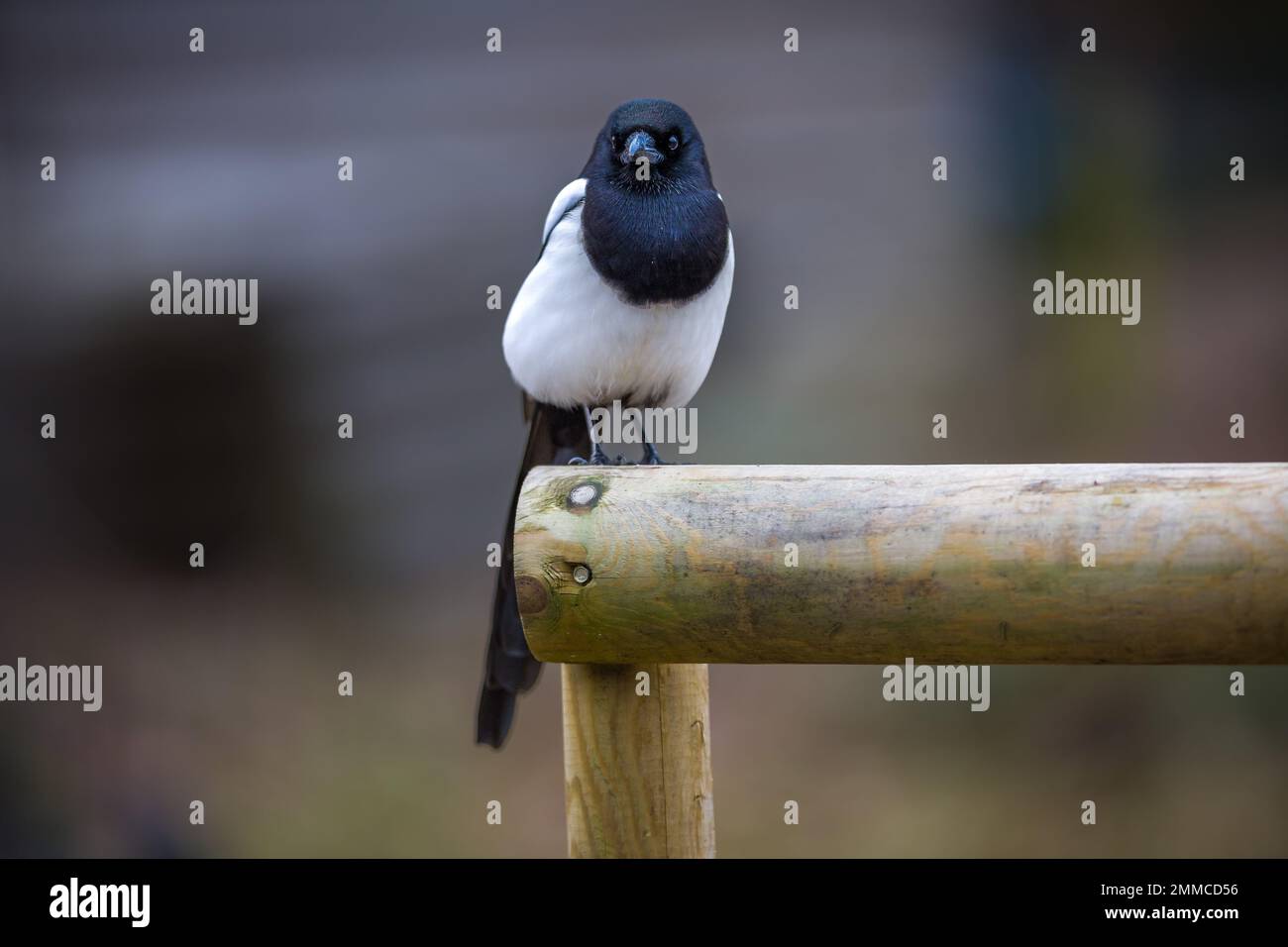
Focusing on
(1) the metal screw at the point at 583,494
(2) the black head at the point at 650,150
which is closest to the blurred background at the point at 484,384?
(2) the black head at the point at 650,150

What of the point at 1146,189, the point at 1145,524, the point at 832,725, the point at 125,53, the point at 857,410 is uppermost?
the point at 125,53

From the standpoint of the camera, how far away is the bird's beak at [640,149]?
5.30 feet

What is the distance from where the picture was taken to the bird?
5.30 ft

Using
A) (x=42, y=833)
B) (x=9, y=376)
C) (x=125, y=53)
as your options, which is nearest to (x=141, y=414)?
(x=9, y=376)

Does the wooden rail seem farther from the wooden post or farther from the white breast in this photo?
the white breast

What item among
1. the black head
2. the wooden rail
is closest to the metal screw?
the wooden rail

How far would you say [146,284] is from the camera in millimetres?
3053

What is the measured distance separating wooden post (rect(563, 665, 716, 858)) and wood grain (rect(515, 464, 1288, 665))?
12 cm

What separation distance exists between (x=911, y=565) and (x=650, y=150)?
32.1 inches

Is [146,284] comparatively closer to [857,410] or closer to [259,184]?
[259,184]

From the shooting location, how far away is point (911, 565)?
1036 mm

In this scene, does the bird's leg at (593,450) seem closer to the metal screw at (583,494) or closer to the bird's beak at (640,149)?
the bird's beak at (640,149)

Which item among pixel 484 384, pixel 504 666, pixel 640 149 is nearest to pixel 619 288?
pixel 640 149

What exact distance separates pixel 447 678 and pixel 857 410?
4.24ft
